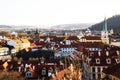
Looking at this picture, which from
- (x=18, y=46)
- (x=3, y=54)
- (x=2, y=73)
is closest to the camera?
(x=2, y=73)

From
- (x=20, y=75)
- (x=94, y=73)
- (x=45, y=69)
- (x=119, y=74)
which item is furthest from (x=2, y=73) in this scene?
(x=119, y=74)

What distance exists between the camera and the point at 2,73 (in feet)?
121

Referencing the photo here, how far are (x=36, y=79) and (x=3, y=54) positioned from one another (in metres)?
44.8

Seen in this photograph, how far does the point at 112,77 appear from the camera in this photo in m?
26.1

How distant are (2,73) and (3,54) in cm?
4559

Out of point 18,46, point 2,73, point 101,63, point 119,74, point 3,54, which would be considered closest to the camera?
point 119,74

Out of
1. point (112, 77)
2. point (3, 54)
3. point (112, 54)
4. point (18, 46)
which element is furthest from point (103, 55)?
point (18, 46)

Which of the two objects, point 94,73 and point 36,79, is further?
point 94,73

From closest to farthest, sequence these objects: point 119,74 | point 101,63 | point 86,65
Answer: point 119,74 → point 101,63 → point 86,65

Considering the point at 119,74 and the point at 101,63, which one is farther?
the point at 101,63

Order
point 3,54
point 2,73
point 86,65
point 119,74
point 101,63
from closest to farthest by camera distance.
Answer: point 119,74 < point 2,73 < point 101,63 < point 86,65 < point 3,54

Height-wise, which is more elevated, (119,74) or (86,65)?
(119,74)

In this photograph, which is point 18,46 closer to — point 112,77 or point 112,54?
point 112,54

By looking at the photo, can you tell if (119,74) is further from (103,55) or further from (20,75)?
(103,55)
